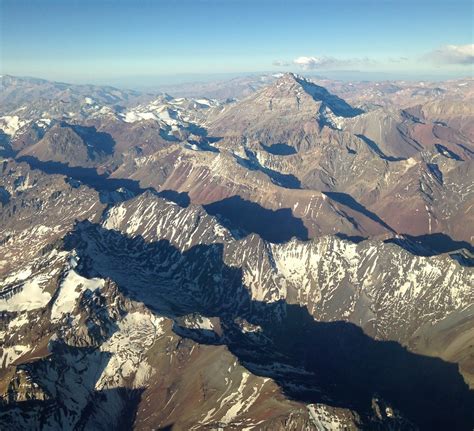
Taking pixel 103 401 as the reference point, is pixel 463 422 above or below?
below

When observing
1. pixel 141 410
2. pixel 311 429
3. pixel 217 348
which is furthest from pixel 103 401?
pixel 311 429

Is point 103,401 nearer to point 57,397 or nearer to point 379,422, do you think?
point 57,397

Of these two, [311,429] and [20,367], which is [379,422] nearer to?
[311,429]

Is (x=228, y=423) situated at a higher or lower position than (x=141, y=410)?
higher

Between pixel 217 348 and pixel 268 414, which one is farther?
pixel 217 348

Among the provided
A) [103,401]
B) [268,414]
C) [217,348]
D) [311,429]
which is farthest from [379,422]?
[103,401]

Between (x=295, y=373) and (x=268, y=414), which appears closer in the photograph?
(x=268, y=414)

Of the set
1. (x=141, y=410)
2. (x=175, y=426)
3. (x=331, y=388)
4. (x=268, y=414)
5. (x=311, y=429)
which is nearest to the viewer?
(x=311, y=429)

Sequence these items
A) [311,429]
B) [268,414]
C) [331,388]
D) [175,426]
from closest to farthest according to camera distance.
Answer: [311,429]
[268,414]
[175,426]
[331,388]

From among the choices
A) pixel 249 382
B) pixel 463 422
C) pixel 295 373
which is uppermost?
pixel 249 382
